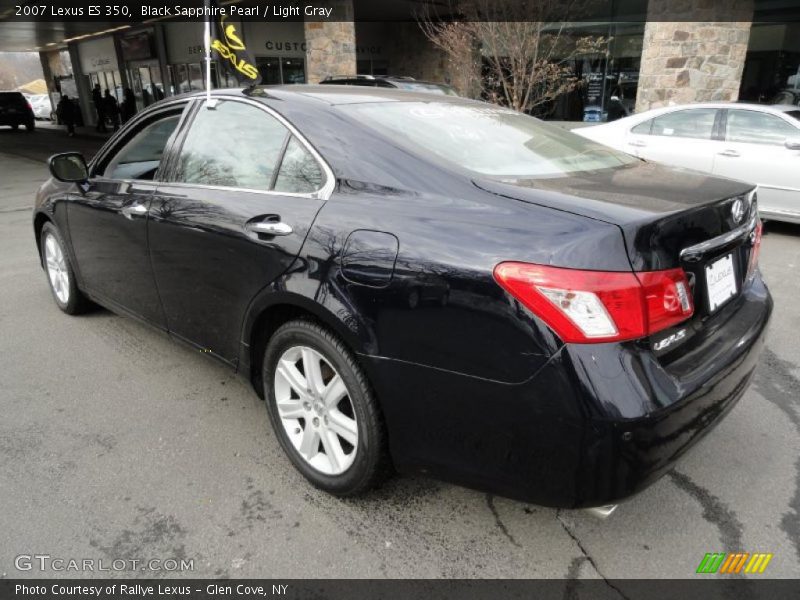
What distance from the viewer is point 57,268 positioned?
175 inches

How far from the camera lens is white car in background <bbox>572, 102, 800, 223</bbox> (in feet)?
21.1

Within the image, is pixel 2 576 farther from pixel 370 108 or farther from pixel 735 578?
pixel 735 578

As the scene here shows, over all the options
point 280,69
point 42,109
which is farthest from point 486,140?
point 42,109

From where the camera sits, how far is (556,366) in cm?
165

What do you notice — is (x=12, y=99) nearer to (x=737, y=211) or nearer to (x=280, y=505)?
(x=280, y=505)

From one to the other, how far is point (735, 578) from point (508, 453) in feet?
3.18

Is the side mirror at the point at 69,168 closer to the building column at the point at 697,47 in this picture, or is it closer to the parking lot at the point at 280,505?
the parking lot at the point at 280,505

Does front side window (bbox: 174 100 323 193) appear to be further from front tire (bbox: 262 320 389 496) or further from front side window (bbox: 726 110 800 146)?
front side window (bbox: 726 110 800 146)

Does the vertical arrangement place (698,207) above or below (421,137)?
below

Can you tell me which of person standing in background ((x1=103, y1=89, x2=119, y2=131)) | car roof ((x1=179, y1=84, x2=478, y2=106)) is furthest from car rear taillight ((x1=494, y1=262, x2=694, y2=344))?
person standing in background ((x1=103, y1=89, x2=119, y2=131))

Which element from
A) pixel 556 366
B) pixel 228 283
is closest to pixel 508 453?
pixel 556 366

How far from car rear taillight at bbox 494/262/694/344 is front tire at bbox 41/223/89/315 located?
3.63 metres

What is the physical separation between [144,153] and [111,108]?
24683 mm

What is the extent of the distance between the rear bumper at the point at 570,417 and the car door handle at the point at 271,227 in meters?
0.68
